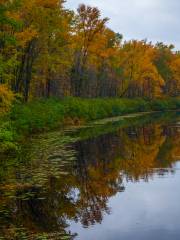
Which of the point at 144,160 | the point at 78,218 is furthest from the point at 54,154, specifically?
the point at 78,218

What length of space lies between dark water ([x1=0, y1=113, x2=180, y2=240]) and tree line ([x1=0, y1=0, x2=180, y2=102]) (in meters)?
5.47

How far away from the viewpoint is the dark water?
1322 cm

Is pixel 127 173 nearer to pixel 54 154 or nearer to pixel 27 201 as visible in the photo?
pixel 54 154

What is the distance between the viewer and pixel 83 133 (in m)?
38.2

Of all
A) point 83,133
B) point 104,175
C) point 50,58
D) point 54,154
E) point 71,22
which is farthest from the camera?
point 71,22

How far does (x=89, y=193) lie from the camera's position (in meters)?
17.5

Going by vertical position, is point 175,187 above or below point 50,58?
below

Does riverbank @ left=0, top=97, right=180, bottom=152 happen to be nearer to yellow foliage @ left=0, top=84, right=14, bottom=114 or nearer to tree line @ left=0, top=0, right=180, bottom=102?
yellow foliage @ left=0, top=84, right=14, bottom=114

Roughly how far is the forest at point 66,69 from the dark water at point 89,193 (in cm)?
326

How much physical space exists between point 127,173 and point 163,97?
79.8 meters

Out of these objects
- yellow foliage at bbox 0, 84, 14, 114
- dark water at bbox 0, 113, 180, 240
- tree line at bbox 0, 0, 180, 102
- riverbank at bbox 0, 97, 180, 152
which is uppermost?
tree line at bbox 0, 0, 180, 102

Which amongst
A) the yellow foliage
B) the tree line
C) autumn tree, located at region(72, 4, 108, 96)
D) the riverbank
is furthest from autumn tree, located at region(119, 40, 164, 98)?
the yellow foliage

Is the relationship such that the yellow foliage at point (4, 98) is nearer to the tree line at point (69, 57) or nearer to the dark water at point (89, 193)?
the tree line at point (69, 57)

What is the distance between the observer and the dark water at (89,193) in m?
13.2
